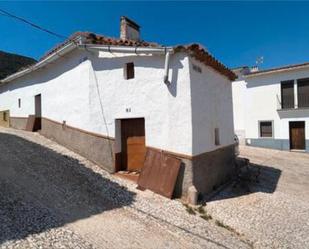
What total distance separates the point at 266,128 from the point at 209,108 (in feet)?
45.9

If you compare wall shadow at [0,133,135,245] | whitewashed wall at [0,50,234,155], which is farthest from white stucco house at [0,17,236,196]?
wall shadow at [0,133,135,245]

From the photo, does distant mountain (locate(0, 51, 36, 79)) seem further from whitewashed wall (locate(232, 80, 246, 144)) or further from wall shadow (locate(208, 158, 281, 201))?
wall shadow (locate(208, 158, 281, 201))

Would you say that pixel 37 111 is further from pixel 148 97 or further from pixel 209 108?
pixel 209 108

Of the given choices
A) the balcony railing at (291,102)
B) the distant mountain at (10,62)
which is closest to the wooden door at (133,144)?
the balcony railing at (291,102)

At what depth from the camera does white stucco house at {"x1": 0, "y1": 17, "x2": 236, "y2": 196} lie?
8289mm

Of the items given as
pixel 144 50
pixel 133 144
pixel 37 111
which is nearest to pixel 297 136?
pixel 133 144

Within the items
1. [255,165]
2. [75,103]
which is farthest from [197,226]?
A: [255,165]

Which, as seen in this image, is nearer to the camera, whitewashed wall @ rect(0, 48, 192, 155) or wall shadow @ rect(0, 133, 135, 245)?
wall shadow @ rect(0, 133, 135, 245)

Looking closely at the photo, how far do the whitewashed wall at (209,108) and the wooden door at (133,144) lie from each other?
6.30ft

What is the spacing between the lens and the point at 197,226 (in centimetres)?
649

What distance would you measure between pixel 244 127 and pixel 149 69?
1608 cm

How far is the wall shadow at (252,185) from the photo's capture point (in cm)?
938

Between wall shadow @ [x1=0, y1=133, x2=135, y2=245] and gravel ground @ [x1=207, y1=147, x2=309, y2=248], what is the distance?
2.96 metres

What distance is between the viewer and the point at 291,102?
20500 millimetres
